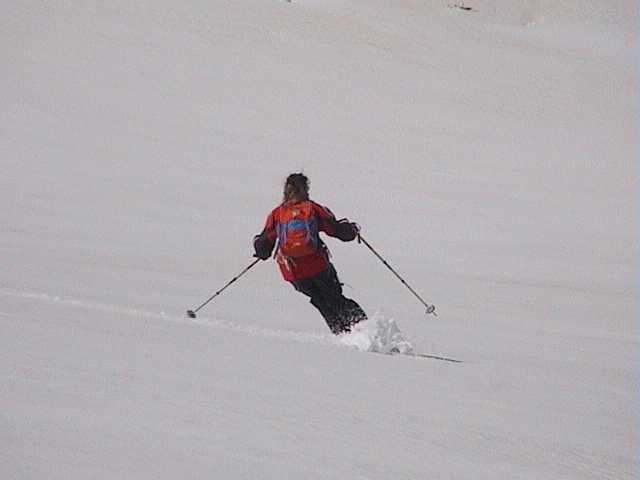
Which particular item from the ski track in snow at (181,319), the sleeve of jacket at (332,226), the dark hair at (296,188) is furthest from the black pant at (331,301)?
the dark hair at (296,188)

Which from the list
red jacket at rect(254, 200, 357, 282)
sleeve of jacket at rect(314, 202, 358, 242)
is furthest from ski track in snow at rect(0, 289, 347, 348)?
sleeve of jacket at rect(314, 202, 358, 242)

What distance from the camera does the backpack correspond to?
696 centimetres

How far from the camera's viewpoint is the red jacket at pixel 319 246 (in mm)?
7039

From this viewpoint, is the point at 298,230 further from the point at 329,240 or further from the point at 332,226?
the point at 329,240

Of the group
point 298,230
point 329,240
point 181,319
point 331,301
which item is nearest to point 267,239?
point 298,230

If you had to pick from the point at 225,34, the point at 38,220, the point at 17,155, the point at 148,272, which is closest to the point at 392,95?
the point at 225,34

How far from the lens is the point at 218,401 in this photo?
408 cm

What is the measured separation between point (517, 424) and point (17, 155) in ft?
51.9

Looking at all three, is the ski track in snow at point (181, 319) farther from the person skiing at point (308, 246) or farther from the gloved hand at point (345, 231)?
the gloved hand at point (345, 231)

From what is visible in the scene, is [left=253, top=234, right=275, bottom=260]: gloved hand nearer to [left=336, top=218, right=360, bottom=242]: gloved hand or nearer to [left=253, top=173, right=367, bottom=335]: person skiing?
[left=253, top=173, right=367, bottom=335]: person skiing

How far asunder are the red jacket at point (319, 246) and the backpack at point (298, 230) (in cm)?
4

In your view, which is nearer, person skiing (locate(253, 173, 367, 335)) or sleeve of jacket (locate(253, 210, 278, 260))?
person skiing (locate(253, 173, 367, 335))

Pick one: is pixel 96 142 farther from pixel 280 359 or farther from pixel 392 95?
pixel 280 359

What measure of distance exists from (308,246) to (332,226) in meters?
0.18
